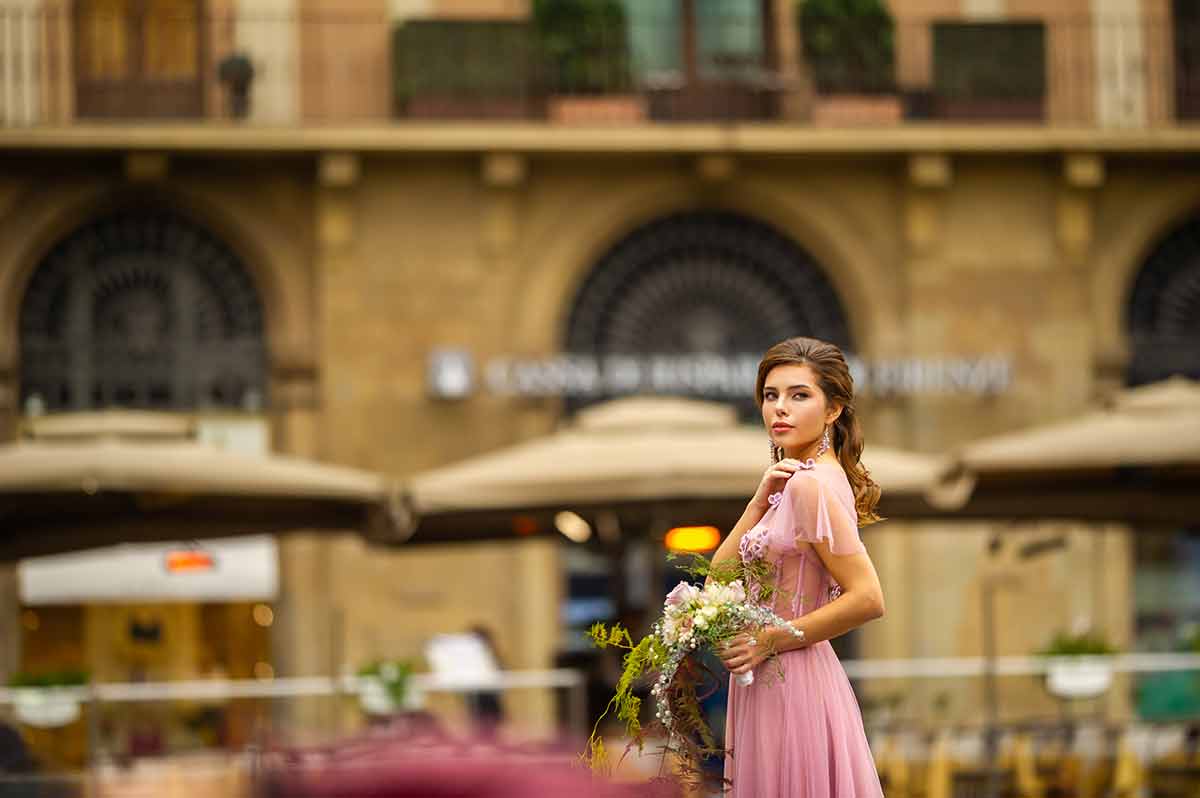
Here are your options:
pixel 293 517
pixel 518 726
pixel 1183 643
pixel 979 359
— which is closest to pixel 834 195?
pixel 979 359

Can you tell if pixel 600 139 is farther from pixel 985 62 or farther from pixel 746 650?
pixel 746 650

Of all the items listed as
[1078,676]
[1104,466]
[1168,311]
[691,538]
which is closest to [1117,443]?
[1104,466]

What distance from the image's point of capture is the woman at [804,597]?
450 cm

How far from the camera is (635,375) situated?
1859 centimetres

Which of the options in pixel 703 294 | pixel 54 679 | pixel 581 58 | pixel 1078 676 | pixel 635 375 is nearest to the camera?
pixel 1078 676

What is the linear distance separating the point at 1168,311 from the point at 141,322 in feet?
31.9

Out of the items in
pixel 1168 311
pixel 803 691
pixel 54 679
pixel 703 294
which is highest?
pixel 703 294

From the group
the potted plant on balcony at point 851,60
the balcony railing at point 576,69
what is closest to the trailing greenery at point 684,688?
the balcony railing at point 576,69

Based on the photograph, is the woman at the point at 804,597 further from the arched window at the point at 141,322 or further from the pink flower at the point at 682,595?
the arched window at the point at 141,322

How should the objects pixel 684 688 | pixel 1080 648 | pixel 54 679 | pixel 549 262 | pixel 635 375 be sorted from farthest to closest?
pixel 549 262 → pixel 635 375 → pixel 1080 648 → pixel 54 679 → pixel 684 688

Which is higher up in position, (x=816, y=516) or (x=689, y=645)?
(x=816, y=516)

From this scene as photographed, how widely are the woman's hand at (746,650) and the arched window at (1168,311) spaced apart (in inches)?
612

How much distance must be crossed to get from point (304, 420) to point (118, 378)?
1.71 meters

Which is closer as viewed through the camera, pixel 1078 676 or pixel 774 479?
pixel 774 479
